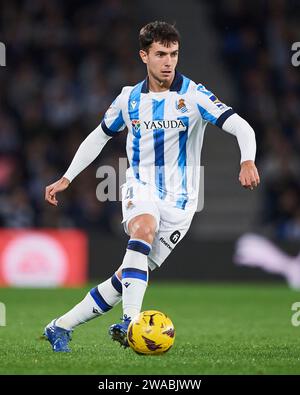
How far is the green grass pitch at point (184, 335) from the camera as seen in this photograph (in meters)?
5.67

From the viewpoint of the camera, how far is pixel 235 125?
6297mm

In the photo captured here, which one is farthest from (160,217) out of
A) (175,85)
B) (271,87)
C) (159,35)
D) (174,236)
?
(271,87)

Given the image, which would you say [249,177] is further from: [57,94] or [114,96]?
[57,94]

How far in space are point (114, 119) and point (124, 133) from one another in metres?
7.99

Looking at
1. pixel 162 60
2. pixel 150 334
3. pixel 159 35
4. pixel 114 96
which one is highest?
pixel 114 96

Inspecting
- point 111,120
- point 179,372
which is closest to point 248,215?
point 111,120

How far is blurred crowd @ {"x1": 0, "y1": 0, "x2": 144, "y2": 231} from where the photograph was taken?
1404 centimetres

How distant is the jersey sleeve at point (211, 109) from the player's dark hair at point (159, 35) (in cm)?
38

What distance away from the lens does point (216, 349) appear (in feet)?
21.8

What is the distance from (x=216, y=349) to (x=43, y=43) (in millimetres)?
9906

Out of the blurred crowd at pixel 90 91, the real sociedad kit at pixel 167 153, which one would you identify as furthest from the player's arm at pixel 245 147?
the blurred crowd at pixel 90 91

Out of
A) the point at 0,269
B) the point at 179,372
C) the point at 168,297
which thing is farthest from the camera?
the point at 0,269
